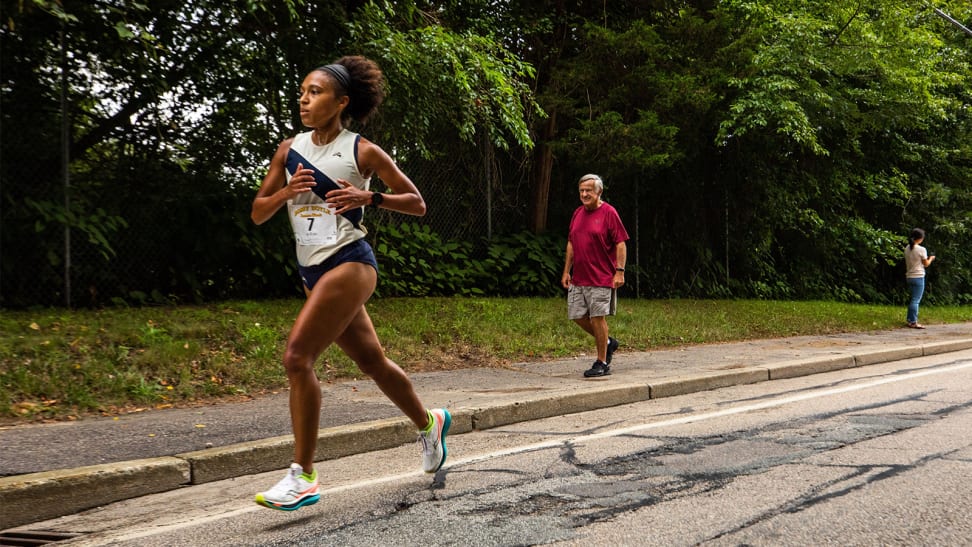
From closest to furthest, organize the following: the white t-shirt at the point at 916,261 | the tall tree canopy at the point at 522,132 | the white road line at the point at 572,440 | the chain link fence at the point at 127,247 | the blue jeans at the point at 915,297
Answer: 1. the white road line at the point at 572,440
2. the chain link fence at the point at 127,247
3. the tall tree canopy at the point at 522,132
4. the blue jeans at the point at 915,297
5. the white t-shirt at the point at 916,261

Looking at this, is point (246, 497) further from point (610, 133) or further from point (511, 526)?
point (610, 133)

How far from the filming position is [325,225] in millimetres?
3838

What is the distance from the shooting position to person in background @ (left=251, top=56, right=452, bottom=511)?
376 cm

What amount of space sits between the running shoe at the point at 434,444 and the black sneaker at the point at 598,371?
13.2ft

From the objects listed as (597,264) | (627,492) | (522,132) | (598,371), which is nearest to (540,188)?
(522,132)

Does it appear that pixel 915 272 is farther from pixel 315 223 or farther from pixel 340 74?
pixel 315 223

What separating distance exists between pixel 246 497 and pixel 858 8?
→ 1582 centimetres

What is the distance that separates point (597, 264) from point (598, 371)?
108cm

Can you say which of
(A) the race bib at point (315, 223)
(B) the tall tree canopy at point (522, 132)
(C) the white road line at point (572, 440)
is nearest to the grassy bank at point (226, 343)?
(B) the tall tree canopy at point (522, 132)

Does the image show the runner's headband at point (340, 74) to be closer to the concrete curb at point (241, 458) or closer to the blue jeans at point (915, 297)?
the concrete curb at point (241, 458)

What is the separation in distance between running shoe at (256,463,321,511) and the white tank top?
3.19ft

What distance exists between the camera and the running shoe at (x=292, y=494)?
362cm

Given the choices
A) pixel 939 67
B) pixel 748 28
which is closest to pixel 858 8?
pixel 748 28

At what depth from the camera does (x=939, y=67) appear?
2025 cm
